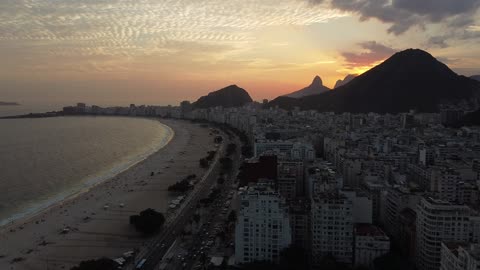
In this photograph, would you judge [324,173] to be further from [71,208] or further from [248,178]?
[71,208]

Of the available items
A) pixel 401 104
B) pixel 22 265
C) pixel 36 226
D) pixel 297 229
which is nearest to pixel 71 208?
pixel 36 226

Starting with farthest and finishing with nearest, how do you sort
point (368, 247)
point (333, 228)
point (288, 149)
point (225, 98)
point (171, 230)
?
1. point (225, 98)
2. point (288, 149)
3. point (171, 230)
4. point (333, 228)
5. point (368, 247)

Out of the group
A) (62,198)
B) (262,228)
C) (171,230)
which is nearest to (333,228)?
(262,228)

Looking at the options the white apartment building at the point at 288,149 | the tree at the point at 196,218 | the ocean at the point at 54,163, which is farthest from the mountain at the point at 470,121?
the tree at the point at 196,218

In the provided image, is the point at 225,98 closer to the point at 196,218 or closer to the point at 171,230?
the point at 196,218

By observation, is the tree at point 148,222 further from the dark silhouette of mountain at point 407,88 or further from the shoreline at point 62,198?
the dark silhouette of mountain at point 407,88

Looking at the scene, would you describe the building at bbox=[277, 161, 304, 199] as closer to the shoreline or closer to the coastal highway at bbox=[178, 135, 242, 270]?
the coastal highway at bbox=[178, 135, 242, 270]
